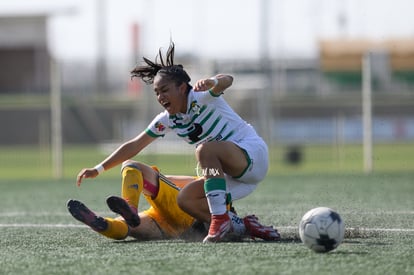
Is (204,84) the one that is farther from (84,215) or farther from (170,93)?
(84,215)

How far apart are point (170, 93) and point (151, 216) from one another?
1.08 metres

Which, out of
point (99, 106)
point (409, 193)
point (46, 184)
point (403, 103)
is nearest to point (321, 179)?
point (409, 193)

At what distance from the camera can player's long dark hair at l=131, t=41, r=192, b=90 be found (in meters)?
6.92

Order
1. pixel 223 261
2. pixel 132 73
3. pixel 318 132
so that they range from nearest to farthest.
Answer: pixel 223 261 → pixel 132 73 → pixel 318 132

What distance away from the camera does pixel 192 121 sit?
22.9 ft

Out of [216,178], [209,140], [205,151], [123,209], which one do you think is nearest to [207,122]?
[209,140]

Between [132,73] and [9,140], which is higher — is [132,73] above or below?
above

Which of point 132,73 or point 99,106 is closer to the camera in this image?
point 132,73

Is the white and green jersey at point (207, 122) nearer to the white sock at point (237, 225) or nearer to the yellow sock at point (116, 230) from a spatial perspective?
the white sock at point (237, 225)

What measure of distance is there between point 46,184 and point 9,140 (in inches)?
768

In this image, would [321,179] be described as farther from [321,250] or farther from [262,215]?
[321,250]

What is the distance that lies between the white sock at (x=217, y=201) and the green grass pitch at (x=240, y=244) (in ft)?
0.93

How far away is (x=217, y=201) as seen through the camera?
675cm

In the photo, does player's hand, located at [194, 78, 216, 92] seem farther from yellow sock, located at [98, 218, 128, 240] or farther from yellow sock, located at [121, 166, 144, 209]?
yellow sock, located at [98, 218, 128, 240]
